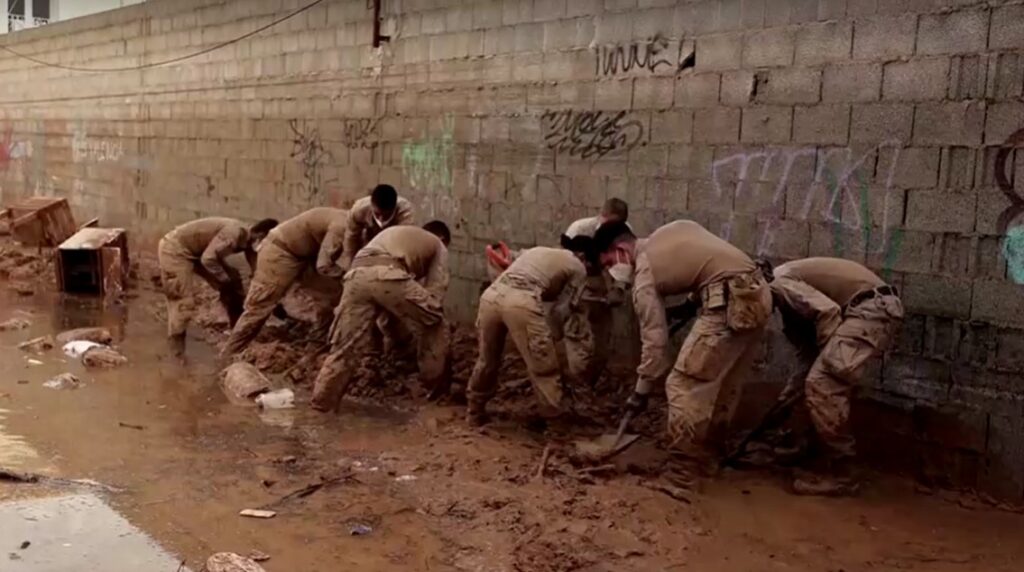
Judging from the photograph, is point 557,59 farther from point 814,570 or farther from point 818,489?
point 814,570

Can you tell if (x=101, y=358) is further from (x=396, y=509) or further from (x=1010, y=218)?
(x=1010, y=218)

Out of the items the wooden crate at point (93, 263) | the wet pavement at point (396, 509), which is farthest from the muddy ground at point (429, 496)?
the wooden crate at point (93, 263)

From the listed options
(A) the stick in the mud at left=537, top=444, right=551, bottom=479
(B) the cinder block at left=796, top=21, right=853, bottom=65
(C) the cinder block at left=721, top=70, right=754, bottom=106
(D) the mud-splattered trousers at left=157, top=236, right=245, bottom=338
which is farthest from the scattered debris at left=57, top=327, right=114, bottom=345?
(B) the cinder block at left=796, top=21, right=853, bottom=65

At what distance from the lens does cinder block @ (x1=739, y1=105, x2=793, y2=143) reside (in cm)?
558

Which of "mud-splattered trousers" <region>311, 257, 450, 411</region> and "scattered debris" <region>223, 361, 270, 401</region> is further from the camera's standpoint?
"scattered debris" <region>223, 361, 270, 401</region>

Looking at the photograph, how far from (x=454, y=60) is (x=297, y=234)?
199 cm

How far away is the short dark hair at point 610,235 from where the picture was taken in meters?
5.40

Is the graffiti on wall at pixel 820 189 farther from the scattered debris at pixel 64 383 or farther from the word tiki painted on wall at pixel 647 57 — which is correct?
the scattered debris at pixel 64 383

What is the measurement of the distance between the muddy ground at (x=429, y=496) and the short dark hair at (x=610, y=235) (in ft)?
3.96

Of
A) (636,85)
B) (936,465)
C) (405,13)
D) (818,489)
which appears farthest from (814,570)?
(405,13)

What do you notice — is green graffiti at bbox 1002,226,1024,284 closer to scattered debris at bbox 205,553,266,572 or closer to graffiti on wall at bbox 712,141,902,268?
graffiti on wall at bbox 712,141,902,268

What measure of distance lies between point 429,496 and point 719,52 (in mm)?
3250

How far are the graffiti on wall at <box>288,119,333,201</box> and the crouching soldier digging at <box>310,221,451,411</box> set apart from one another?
342cm

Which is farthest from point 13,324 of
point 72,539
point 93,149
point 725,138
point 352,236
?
point 725,138
